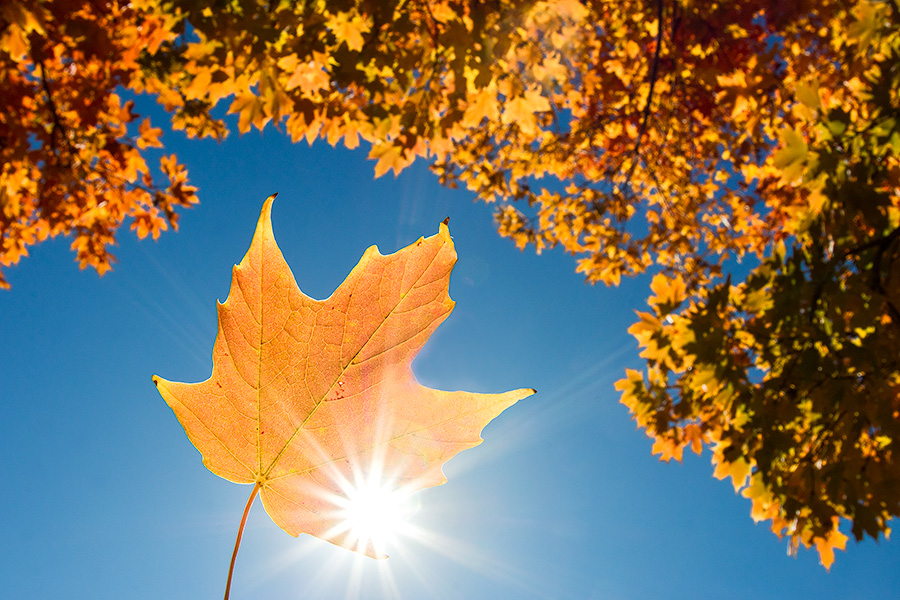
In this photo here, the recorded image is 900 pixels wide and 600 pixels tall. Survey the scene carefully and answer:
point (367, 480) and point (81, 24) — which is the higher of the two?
point (81, 24)

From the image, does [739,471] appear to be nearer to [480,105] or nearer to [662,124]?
[480,105]

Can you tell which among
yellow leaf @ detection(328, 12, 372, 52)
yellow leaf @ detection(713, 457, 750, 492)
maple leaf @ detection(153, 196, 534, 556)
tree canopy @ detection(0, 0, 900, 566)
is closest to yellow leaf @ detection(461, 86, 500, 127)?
tree canopy @ detection(0, 0, 900, 566)

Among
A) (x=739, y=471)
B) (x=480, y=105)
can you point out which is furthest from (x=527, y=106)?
(x=739, y=471)

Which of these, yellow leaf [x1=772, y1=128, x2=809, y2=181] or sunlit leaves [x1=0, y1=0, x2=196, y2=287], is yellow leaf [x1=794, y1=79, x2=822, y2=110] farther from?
sunlit leaves [x1=0, y1=0, x2=196, y2=287]

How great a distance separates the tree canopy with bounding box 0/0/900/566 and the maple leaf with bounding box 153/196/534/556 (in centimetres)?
205

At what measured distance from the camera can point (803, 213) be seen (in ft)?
7.88

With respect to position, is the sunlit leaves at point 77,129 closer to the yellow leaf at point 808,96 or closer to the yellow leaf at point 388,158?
the yellow leaf at point 388,158

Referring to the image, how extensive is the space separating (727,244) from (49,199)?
7.49 meters

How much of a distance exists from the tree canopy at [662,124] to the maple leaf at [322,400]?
2.05m

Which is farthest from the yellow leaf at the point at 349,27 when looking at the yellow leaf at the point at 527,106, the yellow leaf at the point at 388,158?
the yellow leaf at the point at 527,106

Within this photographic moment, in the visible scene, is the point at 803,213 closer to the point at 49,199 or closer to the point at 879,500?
the point at 879,500

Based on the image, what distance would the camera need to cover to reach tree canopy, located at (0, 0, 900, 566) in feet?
7.12

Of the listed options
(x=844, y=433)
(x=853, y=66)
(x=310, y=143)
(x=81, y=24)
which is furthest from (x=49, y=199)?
(x=853, y=66)

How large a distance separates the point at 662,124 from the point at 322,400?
19.0 ft
